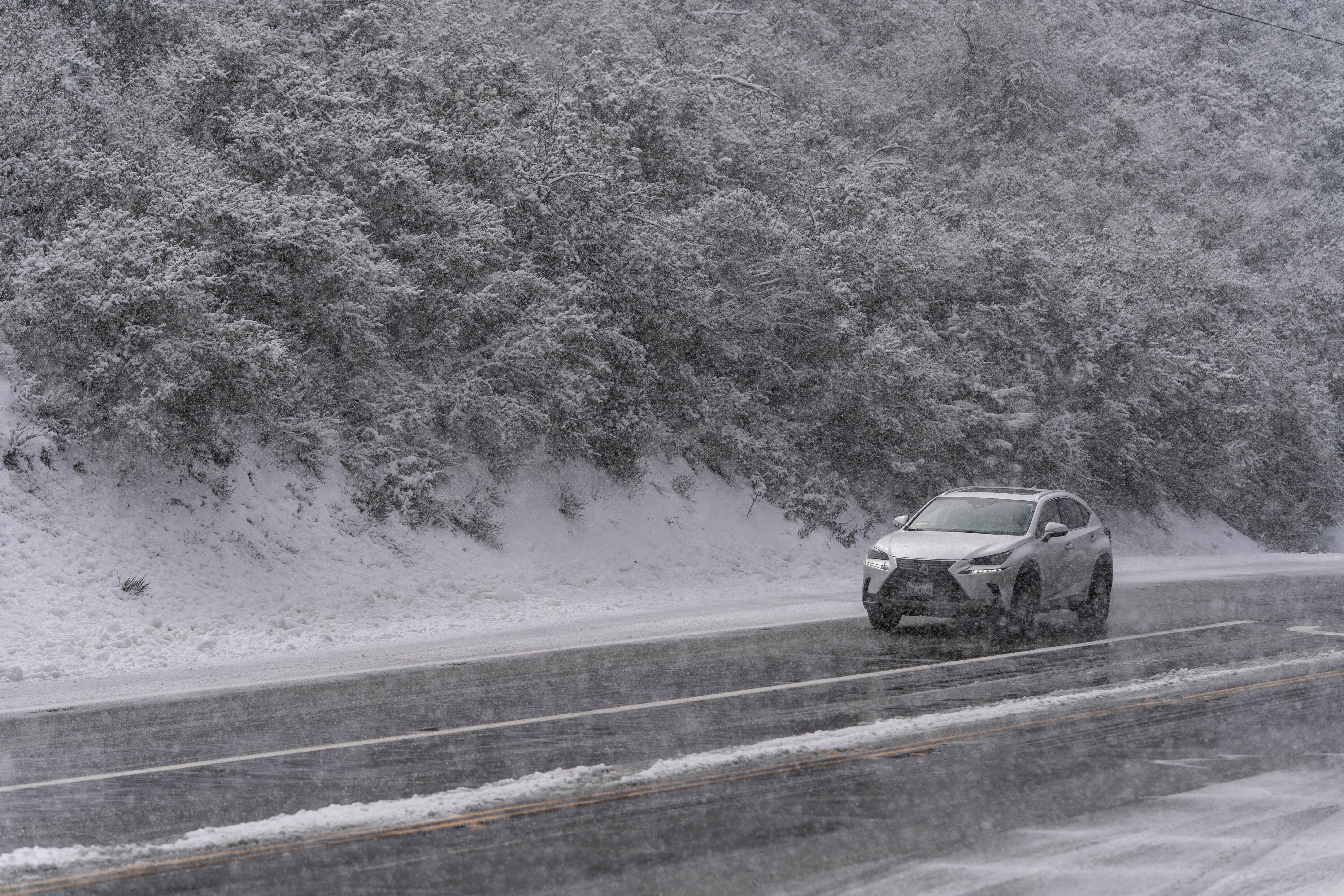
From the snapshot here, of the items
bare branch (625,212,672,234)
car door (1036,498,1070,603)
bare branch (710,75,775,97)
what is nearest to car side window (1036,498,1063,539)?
car door (1036,498,1070,603)

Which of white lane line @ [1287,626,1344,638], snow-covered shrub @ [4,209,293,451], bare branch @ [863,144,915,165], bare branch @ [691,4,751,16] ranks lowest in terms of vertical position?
white lane line @ [1287,626,1344,638]

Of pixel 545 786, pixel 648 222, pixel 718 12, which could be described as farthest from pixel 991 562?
pixel 718 12

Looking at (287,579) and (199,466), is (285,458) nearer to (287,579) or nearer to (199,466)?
(199,466)

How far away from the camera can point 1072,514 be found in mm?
16125

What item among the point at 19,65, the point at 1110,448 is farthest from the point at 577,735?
the point at 1110,448

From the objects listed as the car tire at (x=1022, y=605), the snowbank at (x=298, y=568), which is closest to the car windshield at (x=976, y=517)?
the car tire at (x=1022, y=605)

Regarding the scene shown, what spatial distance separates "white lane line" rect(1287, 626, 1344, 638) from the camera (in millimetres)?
14766

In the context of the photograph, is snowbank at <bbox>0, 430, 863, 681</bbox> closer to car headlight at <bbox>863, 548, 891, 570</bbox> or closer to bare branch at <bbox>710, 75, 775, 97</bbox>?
car headlight at <bbox>863, 548, 891, 570</bbox>

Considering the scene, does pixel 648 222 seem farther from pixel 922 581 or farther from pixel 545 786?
pixel 545 786

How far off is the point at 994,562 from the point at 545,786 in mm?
8010

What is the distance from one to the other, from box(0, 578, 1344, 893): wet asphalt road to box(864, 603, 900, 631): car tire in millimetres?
1054

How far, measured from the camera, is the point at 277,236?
1764cm

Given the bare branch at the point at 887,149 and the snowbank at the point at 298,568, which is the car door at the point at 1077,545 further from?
the bare branch at the point at 887,149

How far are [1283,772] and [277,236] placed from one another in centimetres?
1424
